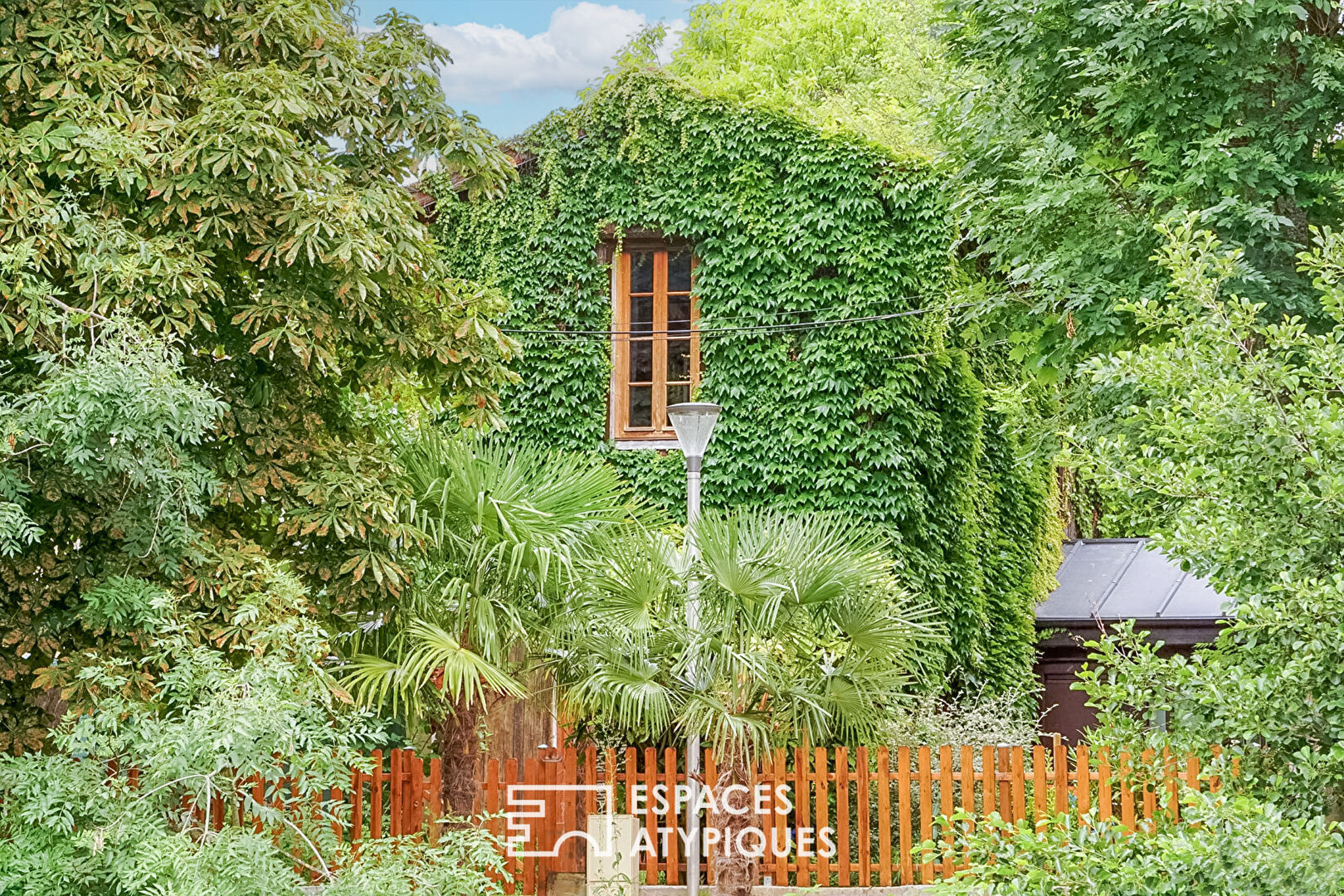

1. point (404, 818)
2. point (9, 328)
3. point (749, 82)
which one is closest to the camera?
point (9, 328)

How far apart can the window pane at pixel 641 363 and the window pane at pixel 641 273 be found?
67 cm

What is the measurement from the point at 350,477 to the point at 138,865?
2606mm

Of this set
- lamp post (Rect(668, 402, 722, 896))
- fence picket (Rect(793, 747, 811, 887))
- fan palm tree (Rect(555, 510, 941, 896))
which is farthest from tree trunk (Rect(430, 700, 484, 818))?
fence picket (Rect(793, 747, 811, 887))

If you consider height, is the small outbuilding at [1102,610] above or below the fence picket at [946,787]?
above

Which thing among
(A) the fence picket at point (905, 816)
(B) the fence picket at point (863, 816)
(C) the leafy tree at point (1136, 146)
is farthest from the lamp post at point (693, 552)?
(C) the leafy tree at point (1136, 146)

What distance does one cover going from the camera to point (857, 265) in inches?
545

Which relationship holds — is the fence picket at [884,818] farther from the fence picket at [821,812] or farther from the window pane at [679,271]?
the window pane at [679,271]

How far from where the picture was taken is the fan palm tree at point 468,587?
332 inches

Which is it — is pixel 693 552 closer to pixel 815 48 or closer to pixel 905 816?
pixel 905 816

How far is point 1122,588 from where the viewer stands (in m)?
17.2

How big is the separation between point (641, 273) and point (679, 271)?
0.45 meters

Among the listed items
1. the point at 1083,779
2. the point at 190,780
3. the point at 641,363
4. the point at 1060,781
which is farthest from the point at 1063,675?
the point at 190,780

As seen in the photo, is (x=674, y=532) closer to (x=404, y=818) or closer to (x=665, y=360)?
(x=665, y=360)

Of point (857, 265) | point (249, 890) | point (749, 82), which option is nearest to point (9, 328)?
point (249, 890)
